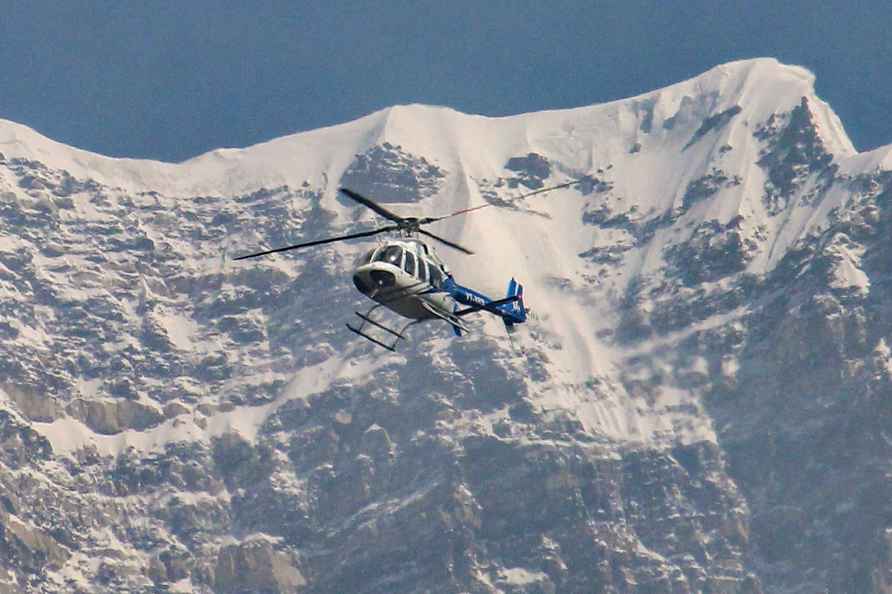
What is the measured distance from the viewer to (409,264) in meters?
159

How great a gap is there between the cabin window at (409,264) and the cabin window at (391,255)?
371 mm

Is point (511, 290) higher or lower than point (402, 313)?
higher

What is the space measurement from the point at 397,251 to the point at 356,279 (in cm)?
350

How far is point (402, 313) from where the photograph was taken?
16062 cm

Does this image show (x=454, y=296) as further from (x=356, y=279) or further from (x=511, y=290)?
(x=511, y=290)

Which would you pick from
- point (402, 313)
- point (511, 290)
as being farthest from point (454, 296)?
point (511, 290)

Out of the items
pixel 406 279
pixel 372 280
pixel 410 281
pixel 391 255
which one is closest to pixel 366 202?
pixel 372 280

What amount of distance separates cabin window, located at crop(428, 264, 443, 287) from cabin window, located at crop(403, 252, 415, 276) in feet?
6.69

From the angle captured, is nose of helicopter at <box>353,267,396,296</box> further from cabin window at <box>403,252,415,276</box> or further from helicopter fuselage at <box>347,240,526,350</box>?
cabin window at <box>403,252,415,276</box>

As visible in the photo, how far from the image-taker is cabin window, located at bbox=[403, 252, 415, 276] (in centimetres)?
15850

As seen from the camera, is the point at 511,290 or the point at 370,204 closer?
the point at 370,204

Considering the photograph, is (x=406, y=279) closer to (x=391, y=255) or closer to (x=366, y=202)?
(x=391, y=255)

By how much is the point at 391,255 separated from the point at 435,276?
13.1 feet

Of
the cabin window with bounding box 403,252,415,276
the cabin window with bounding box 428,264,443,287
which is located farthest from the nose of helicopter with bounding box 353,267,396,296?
the cabin window with bounding box 428,264,443,287
